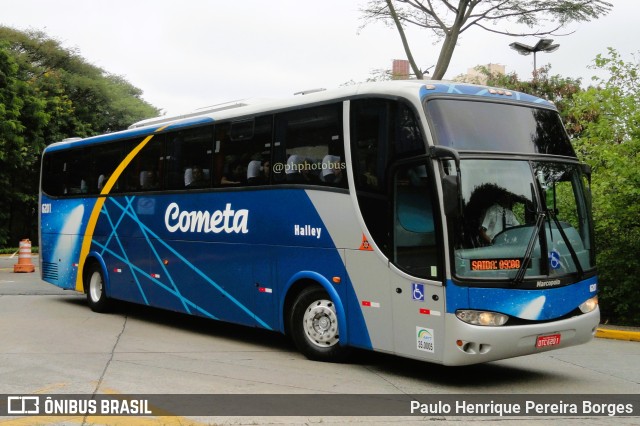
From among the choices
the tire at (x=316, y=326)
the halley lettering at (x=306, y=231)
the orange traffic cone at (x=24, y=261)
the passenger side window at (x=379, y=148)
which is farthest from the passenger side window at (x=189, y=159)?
the orange traffic cone at (x=24, y=261)

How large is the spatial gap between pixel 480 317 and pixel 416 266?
2.93 feet

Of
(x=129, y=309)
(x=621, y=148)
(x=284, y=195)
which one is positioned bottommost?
(x=129, y=309)

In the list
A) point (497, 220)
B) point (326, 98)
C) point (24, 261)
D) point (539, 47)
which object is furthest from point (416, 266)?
point (539, 47)

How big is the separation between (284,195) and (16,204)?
39.5 meters

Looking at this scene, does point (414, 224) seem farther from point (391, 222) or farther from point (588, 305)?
point (588, 305)

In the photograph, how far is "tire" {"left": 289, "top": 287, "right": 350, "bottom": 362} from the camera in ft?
31.9

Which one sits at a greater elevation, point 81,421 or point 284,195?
point 284,195

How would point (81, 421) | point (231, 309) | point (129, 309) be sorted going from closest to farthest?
point (81, 421) → point (231, 309) → point (129, 309)

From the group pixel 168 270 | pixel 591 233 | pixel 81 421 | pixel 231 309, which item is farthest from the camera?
pixel 168 270

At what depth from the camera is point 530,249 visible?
8.38m

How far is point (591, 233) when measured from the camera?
929 centimetres

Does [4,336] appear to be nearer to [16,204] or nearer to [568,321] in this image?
[568,321]

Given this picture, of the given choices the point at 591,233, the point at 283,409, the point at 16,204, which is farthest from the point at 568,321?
the point at 16,204

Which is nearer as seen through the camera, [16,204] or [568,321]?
[568,321]
